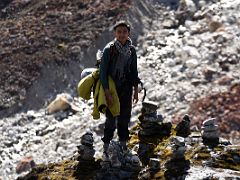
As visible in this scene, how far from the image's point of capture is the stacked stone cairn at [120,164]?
8.20 metres

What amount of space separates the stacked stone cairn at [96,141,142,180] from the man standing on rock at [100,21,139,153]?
355mm

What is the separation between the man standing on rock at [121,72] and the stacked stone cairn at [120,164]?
14.0 inches

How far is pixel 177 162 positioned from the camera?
26.3 ft

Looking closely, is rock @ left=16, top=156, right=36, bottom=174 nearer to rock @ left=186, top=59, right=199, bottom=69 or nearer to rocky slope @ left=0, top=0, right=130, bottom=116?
rocky slope @ left=0, top=0, right=130, bottom=116

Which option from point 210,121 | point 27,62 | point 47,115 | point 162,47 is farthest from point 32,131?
point 210,121

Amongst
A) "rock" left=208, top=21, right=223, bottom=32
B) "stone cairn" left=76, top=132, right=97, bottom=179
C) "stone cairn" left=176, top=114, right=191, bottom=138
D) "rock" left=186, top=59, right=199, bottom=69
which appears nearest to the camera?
"stone cairn" left=76, top=132, right=97, bottom=179

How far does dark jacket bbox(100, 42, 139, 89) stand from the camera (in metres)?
8.20

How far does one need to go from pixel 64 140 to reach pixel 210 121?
9452 millimetres

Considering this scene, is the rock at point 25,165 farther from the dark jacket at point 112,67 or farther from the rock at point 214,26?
the rock at point 214,26

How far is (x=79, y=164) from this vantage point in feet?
30.0

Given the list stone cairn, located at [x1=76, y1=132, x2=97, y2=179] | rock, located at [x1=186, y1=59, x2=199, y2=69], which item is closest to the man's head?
stone cairn, located at [x1=76, y1=132, x2=97, y2=179]

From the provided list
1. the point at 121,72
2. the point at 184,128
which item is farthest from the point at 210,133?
the point at 121,72

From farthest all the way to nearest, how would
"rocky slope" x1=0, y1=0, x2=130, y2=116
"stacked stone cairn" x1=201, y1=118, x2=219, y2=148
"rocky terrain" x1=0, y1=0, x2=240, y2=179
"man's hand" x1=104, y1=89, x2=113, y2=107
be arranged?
"rocky slope" x1=0, y1=0, x2=130, y2=116 < "rocky terrain" x1=0, y1=0, x2=240, y2=179 < "stacked stone cairn" x1=201, y1=118, x2=219, y2=148 < "man's hand" x1=104, y1=89, x2=113, y2=107

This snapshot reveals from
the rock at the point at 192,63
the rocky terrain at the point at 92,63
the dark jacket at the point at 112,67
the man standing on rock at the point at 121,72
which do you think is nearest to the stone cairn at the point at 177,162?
the man standing on rock at the point at 121,72
